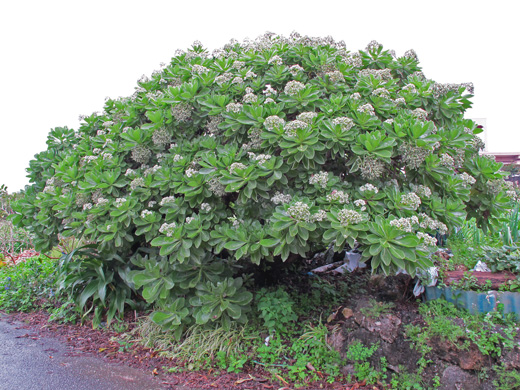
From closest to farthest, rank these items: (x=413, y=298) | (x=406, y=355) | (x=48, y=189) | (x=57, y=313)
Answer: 1. (x=406, y=355)
2. (x=413, y=298)
3. (x=48, y=189)
4. (x=57, y=313)

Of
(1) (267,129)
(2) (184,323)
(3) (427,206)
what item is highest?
(1) (267,129)

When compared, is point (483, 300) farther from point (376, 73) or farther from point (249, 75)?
point (249, 75)

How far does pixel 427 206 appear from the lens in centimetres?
325

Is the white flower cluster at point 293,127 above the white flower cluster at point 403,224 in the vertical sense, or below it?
above

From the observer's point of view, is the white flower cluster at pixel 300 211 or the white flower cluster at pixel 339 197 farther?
the white flower cluster at pixel 339 197

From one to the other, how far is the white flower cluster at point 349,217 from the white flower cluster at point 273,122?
905mm

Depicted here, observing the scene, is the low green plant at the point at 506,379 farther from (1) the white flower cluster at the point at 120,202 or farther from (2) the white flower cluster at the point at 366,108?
(1) the white flower cluster at the point at 120,202

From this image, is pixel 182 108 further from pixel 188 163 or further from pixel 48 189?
pixel 48 189

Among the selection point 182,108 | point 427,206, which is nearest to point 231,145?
point 182,108

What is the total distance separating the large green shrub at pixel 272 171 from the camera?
9.66 feet

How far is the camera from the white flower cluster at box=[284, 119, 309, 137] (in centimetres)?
293

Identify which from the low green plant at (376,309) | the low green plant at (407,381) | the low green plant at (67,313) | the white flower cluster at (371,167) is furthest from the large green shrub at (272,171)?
the low green plant at (407,381)

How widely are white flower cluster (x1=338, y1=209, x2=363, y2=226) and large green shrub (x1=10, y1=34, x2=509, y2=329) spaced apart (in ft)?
0.03

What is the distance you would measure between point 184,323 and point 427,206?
8.56ft
